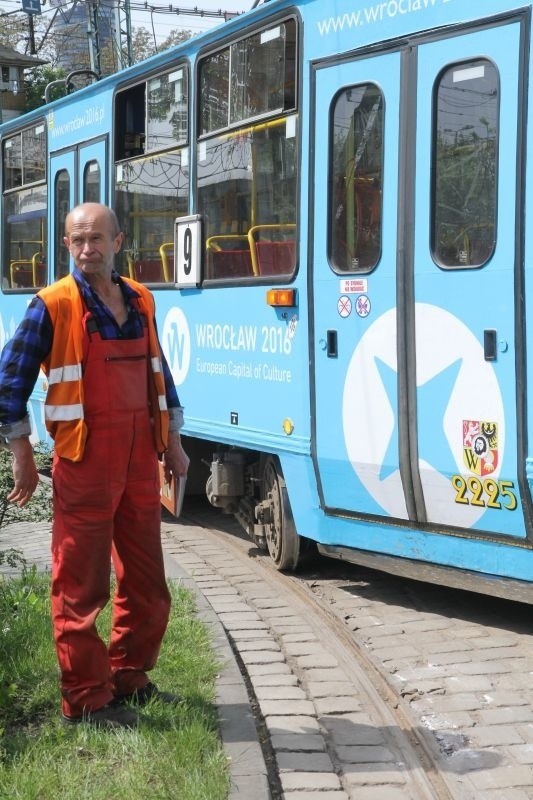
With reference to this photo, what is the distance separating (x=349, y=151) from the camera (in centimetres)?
662

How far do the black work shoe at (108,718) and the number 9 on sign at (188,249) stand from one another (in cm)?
409

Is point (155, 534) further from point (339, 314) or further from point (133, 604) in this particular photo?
point (339, 314)

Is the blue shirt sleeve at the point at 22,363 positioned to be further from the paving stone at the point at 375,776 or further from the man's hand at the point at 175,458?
the paving stone at the point at 375,776

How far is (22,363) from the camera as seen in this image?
174 inches

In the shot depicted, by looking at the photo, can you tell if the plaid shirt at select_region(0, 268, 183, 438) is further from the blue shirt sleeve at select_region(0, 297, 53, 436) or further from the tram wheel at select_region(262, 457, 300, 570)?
the tram wheel at select_region(262, 457, 300, 570)

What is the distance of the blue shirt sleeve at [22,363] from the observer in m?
4.41

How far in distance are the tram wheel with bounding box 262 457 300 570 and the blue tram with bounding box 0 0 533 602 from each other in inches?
0.5

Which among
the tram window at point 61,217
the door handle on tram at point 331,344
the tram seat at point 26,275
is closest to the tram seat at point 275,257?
the door handle on tram at point 331,344

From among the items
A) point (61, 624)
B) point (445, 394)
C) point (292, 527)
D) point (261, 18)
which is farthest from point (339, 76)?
point (61, 624)

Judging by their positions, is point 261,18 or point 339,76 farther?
point 261,18

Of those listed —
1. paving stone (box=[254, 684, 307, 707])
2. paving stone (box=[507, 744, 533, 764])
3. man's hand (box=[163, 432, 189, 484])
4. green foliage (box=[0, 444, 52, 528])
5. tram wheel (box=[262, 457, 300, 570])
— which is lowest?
paving stone (box=[507, 744, 533, 764])

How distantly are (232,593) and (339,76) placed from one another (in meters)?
2.89

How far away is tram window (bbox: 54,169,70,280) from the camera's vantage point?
10867 mm

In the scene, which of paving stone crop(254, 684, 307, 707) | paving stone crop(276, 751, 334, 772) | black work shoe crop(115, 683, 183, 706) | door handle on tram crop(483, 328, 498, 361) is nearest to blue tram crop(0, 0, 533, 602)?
door handle on tram crop(483, 328, 498, 361)
